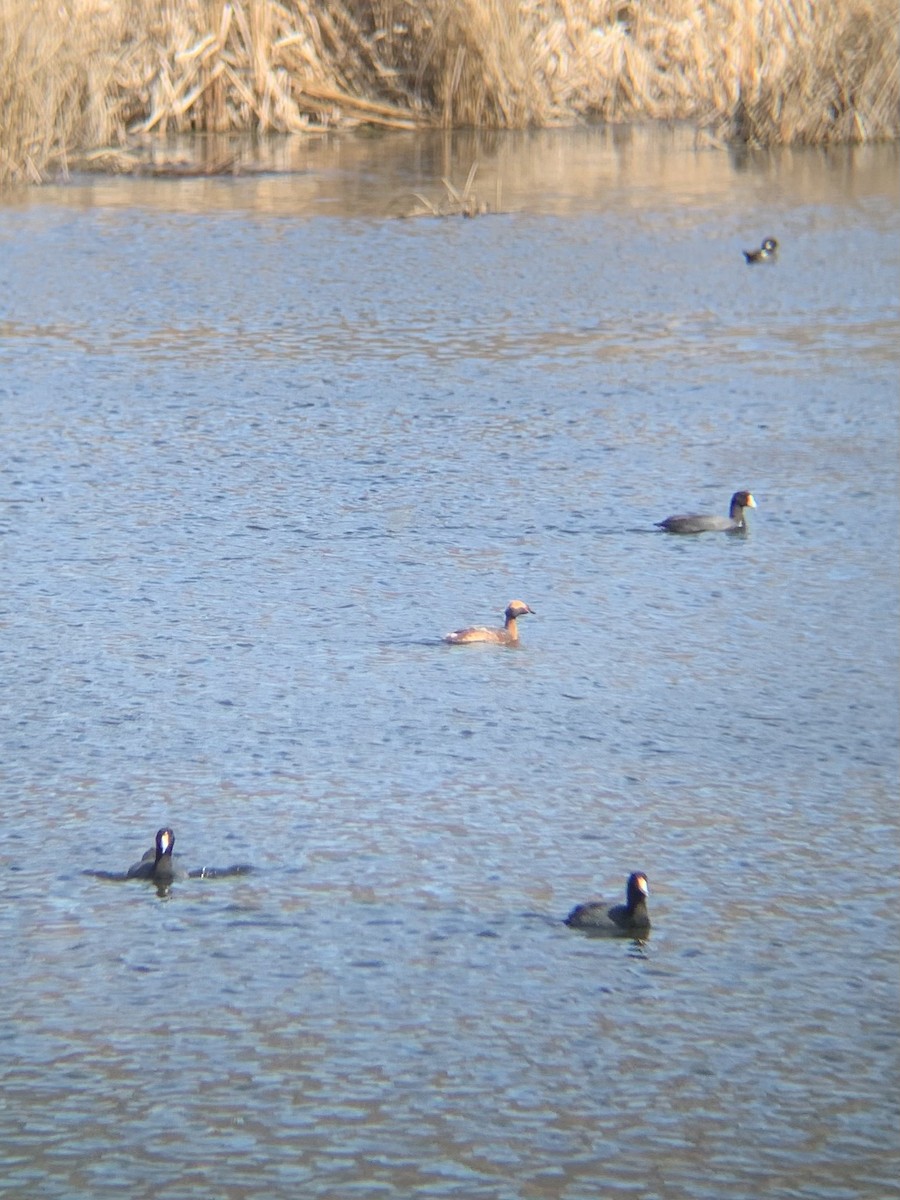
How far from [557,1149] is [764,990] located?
81 centimetres

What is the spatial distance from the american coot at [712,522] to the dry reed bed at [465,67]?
10991 millimetres

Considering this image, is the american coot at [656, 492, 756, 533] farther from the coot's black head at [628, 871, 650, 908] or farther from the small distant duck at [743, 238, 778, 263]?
the small distant duck at [743, 238, 778, 263]

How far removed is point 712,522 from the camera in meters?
8.12

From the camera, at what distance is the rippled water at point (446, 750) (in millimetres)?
4141

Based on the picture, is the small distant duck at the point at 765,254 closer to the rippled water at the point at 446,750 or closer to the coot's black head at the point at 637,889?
the rippled water at the point at 446,750

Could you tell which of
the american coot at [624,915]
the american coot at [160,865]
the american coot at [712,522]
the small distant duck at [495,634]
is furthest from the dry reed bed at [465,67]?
the american coot at [624,915]

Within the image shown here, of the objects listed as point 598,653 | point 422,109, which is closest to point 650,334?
point 598,653

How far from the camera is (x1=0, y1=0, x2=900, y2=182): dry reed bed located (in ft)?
65.8

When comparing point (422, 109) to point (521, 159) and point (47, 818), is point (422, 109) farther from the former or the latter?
point (47, 818)

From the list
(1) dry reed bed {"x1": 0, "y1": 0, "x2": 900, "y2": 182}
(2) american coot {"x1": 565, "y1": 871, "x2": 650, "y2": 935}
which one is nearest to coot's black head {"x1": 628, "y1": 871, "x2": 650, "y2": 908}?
(2) american coot {"x1": 565, "y1": 871, "x2": 650, "y2": 935}

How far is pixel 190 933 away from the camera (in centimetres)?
490

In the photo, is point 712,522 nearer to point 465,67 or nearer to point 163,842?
point 163,842

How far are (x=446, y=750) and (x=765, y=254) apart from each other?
29.0ft

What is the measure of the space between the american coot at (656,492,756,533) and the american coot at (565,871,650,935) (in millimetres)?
3418
